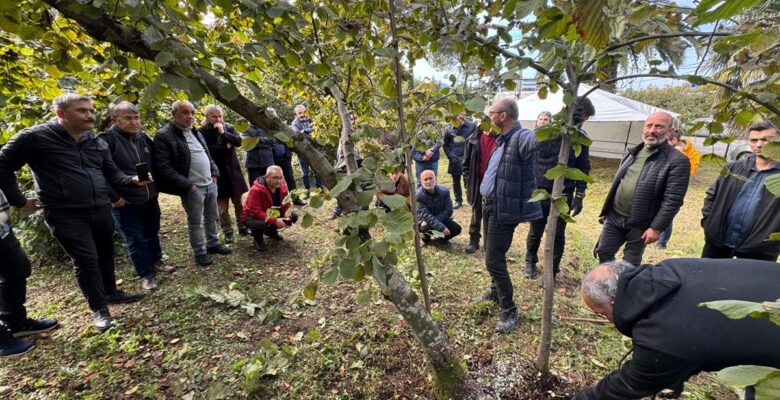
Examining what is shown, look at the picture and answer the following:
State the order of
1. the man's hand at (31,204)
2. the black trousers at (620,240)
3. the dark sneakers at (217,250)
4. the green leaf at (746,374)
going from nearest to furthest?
the green leaf at (746,374) → the man's hand at (31,204) → the black trousers at (620,240) → the dark sneakers at (217,250)

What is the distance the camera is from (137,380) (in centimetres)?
232

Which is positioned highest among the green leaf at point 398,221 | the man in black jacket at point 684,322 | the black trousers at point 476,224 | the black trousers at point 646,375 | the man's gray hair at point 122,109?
the man's gray hair at point 122,109

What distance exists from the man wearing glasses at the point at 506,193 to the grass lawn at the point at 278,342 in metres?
0.46

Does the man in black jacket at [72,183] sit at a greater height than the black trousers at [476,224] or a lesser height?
greater

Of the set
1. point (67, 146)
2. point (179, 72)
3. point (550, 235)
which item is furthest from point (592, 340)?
point (67, 146)

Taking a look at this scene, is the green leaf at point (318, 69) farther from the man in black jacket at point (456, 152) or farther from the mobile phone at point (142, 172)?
the man in black jacket at point (456, 152)

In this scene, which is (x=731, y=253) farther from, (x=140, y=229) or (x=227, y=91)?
(x=140, y=229)

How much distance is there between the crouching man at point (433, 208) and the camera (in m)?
4.60

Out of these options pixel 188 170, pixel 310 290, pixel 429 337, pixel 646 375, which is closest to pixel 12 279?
pixel 188 170

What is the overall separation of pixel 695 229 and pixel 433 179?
5114 millimetres

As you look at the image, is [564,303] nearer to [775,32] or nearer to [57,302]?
[775,32]

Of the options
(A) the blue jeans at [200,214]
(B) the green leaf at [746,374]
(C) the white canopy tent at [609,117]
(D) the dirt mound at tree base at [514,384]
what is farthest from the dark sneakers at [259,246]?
(C) the white canopy tent at [609,117]

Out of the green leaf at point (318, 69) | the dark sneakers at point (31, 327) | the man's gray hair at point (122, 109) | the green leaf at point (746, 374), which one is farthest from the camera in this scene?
the man's gray hair at point (122, 109)

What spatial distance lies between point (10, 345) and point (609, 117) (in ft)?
44.7
